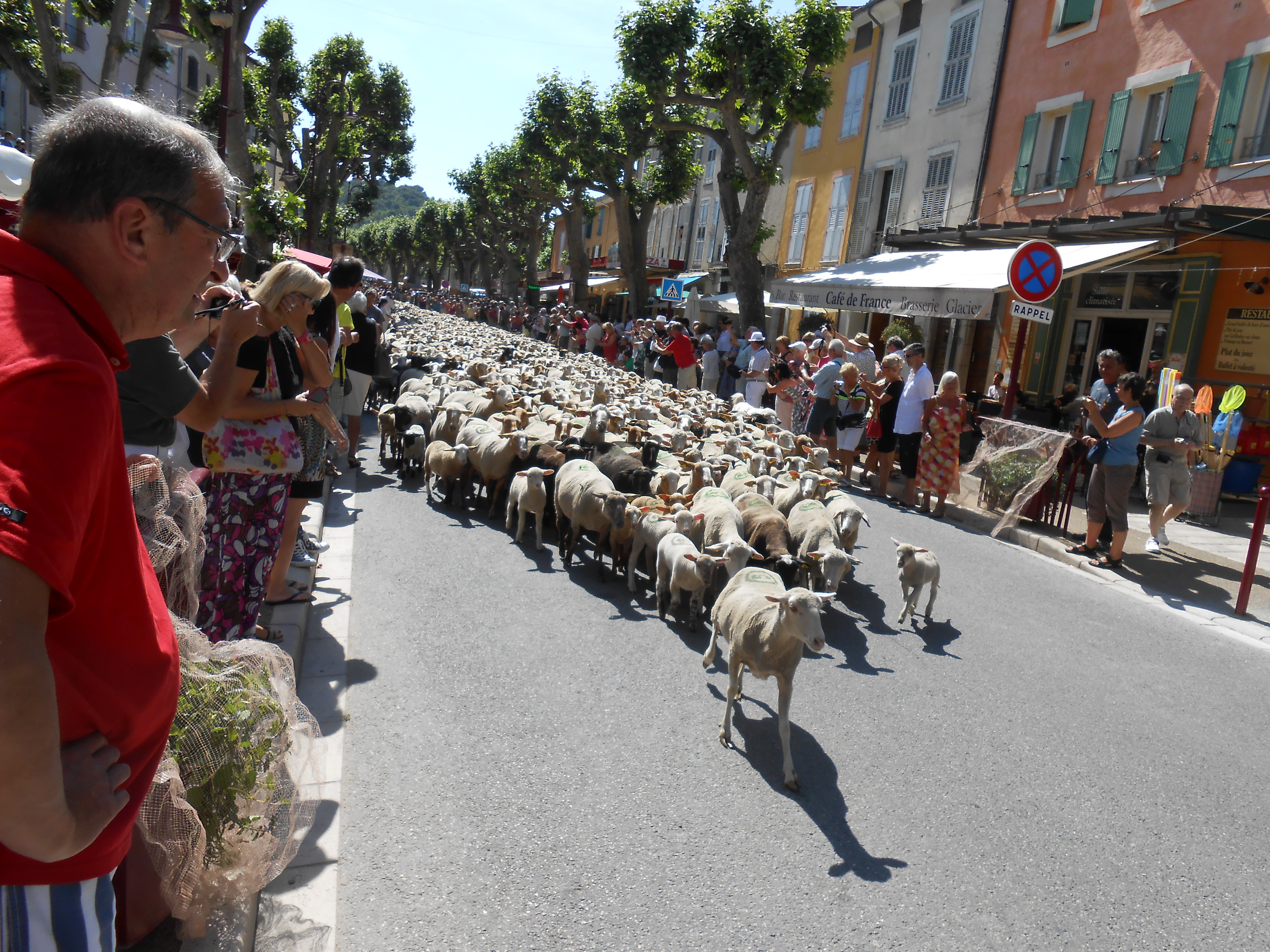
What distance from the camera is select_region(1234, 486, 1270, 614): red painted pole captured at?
7215 mm

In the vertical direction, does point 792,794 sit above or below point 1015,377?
below

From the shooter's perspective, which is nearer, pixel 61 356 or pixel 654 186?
pixel 61 356

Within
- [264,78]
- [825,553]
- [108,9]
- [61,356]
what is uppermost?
[264,78]

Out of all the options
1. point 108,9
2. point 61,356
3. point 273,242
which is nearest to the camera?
point 61,356

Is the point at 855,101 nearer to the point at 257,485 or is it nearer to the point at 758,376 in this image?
the point at 758,376

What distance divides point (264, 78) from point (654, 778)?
33.1 m

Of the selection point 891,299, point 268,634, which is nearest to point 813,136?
point 891,299

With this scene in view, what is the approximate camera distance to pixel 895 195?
22.2 m

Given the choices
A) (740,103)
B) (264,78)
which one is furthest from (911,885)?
(264,78)

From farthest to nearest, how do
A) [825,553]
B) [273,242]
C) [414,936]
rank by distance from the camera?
1. [273,242]
2. [825,553]
3. [414,936]

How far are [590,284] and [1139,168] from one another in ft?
104

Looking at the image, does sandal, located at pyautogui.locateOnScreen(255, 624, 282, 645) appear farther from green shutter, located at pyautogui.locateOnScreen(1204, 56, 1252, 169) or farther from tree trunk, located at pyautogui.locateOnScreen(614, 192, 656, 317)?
tree trunk, located at pyautogui.locateOnScreen(614, 192, 656, 317)

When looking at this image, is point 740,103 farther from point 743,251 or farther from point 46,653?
point 46,653

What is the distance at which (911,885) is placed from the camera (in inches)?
129
